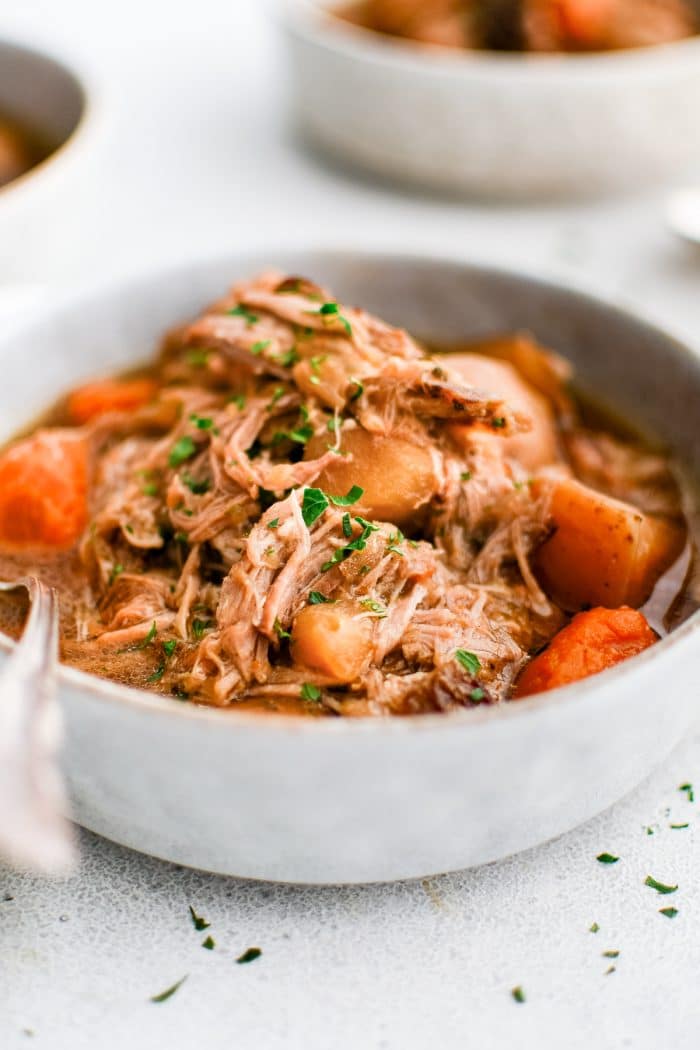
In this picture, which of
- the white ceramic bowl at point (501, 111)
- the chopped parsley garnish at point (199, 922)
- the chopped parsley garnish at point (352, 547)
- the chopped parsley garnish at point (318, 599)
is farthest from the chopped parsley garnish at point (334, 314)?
the white ceramic bowl at point (501, 111)

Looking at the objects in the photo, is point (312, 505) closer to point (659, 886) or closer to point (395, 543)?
point (395, 543)

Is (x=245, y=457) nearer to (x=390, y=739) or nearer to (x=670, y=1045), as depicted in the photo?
(x=390, y=739)

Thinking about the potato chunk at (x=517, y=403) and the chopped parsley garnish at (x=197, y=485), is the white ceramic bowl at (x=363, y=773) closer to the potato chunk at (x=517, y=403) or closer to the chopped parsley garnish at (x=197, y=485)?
the chopped parsley garnish at (x=197, y=485)

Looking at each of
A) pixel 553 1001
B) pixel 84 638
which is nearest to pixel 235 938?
pixel 553 1001

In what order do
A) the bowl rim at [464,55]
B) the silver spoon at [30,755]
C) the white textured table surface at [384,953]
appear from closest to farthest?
the silver spoon at [30,755] < the white textured table surface at [384,953] < the bowl rim at [464,55]

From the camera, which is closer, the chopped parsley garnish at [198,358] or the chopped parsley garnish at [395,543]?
the chopped parsley garnish at [395,543]

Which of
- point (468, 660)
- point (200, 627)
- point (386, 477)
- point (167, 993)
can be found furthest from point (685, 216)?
point (167, 993)
